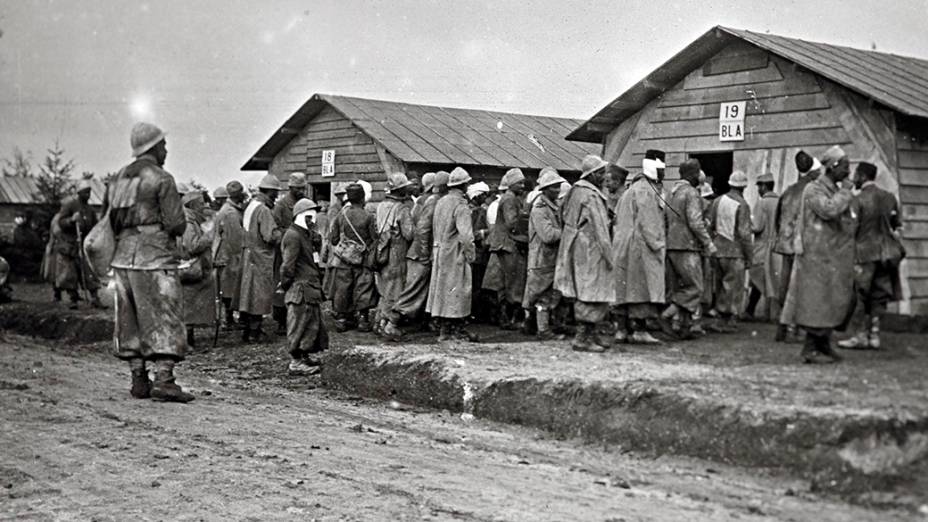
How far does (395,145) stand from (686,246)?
954cm

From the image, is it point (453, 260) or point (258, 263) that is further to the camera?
point (258, 263)

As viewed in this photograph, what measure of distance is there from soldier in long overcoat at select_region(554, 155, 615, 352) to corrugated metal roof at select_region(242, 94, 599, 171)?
28.2 feet

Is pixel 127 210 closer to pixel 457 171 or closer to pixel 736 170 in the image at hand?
pixel 457 171

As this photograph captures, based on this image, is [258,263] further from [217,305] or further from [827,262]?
[827,262]

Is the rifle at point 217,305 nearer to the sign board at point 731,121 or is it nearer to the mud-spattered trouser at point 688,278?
the mud-spattered trouser at point 688,278

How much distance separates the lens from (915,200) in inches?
337

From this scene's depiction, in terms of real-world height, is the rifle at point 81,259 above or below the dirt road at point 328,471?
above

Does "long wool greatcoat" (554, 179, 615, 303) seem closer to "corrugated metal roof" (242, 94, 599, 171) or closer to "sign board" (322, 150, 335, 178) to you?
"corrugated metal roof" (242, 94, 599, 171)

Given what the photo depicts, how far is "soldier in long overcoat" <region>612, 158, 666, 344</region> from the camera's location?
10.2 meters

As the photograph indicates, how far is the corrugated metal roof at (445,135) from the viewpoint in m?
19.4

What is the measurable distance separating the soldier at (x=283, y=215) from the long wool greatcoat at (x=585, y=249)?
3.73 metres

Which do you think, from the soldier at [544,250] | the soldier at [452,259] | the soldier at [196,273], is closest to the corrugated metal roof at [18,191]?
the soldier at [196,273]

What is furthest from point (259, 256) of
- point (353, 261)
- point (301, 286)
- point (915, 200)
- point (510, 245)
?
point (915, 200)

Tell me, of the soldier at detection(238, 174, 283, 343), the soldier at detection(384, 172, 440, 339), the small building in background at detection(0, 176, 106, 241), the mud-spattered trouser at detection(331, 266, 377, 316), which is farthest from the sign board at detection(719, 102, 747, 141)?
the small building in background at detection(0, 176, 106, 241)
